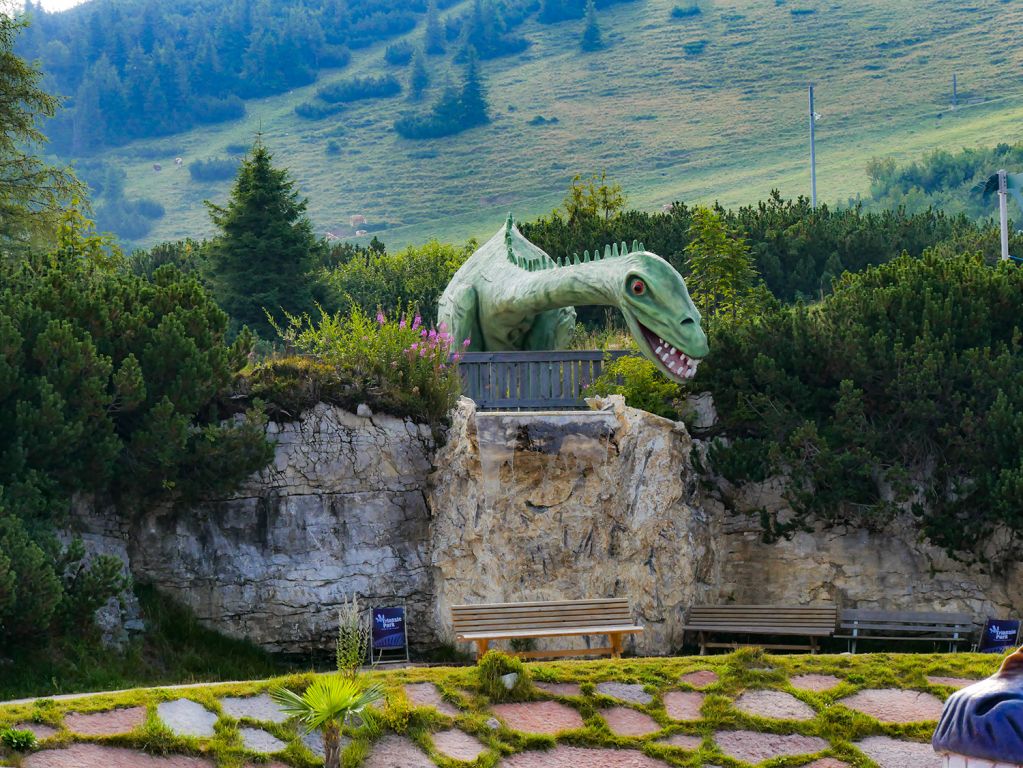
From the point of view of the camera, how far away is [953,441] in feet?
59.5

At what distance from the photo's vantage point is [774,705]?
1388cm

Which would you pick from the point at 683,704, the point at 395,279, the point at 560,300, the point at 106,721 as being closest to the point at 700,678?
the point at 683,704

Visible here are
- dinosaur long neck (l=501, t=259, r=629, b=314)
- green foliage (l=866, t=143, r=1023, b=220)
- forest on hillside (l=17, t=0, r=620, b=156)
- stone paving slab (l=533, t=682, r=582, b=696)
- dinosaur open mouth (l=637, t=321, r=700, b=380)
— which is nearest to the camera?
stone paving slab (l=533, t=682, r=582, b=696)

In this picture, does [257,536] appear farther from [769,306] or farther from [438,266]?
[438,266]

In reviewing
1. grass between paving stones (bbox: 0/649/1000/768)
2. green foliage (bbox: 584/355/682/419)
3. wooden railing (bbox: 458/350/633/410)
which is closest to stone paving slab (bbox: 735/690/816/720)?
grass between paving stones (bbox: 0/649/1000/768)

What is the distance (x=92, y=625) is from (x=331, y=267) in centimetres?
2809

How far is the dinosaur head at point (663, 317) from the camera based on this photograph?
17078 millimetres

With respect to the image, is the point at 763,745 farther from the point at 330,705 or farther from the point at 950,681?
the point at 330,705

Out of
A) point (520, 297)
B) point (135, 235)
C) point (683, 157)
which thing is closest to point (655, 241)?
point (520, 297)

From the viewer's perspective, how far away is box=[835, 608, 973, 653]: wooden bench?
58.5ft

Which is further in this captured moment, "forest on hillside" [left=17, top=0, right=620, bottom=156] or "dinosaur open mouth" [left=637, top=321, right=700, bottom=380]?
"forest on hillside" [left=17, top=0, right=620, bottom=156]

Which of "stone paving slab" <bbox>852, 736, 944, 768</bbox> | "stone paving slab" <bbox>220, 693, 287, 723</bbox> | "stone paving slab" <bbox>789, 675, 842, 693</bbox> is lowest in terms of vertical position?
"stone paving slab" <bbox>852, 736, 944, 768</bbox>

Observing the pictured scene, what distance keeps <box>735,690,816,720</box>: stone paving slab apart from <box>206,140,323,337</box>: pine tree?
60.7 ft

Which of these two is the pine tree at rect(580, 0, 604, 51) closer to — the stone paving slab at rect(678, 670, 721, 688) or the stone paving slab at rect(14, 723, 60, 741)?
the stone paving slab at rect(678, 670, 721, 688)
